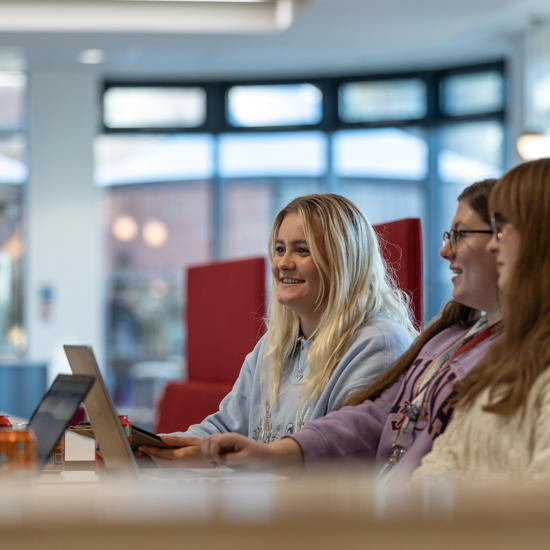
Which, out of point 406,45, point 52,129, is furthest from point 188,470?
point 52,129

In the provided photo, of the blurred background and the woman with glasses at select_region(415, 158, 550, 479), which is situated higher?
the blurred background

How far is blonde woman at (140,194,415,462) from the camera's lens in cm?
211

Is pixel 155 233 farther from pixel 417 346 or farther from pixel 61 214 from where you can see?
pixel 417 346

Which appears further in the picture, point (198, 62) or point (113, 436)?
point (198, 62)

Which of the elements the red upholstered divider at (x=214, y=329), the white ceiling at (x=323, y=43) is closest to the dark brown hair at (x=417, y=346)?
the red upholstered divider at (x=214, y=329)

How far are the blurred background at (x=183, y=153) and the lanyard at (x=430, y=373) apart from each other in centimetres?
557

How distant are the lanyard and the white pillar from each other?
21.7ft

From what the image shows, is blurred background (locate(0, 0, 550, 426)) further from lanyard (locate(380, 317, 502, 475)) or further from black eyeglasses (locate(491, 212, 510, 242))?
black eyeglasses (locate(491, 212, 510, 242))

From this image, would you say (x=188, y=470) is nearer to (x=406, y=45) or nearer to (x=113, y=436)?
(x=113, y=436)

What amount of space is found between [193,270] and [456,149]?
449cm

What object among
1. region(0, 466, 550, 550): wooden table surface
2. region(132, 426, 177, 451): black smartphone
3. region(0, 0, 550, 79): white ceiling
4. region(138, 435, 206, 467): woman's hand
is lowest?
region(138, 435, 206, 467): woman's hand

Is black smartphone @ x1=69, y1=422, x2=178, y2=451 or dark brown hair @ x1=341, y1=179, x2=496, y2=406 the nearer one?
black smartphone @ x1=69, y1=422, x2=178, y2=451

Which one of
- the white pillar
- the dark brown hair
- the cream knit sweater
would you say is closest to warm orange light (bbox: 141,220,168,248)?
the white pillar

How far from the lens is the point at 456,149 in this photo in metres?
8.09
